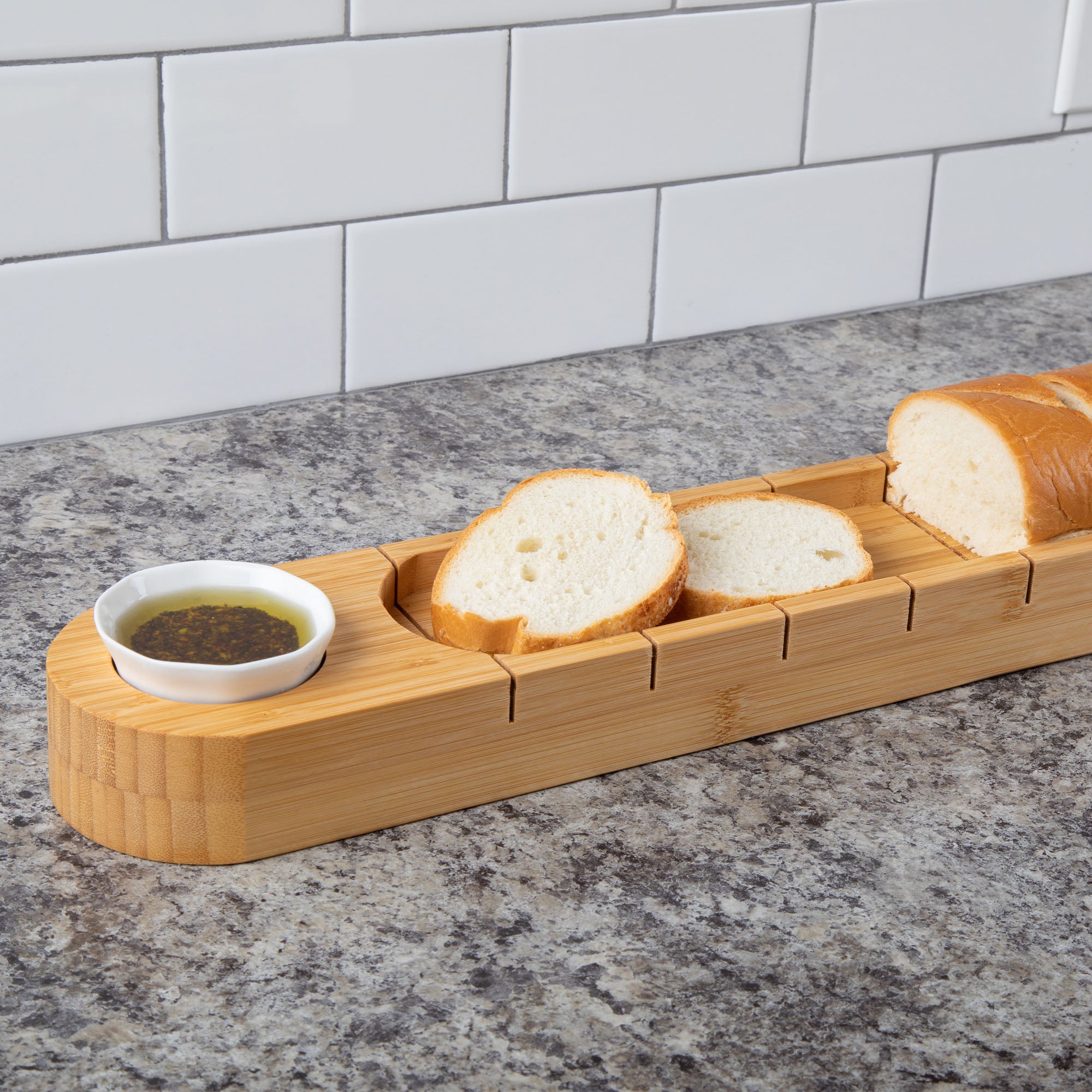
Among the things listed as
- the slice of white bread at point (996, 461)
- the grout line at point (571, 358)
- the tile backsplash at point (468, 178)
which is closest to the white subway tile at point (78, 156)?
the tile backsplash at point (468, 178)

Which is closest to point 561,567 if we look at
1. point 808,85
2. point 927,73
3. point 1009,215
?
point 808,85

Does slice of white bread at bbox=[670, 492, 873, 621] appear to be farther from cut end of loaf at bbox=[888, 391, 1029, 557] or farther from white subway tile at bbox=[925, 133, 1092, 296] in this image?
white subway tile at bbox=[925, 133, 1092, 296]

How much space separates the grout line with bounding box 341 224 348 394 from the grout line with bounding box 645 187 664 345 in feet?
1.08

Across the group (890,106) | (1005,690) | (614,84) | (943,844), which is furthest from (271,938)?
(890,106)

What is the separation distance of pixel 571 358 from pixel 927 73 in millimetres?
491

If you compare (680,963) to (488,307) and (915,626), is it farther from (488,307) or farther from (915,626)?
(488,307)

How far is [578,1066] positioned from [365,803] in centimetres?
22

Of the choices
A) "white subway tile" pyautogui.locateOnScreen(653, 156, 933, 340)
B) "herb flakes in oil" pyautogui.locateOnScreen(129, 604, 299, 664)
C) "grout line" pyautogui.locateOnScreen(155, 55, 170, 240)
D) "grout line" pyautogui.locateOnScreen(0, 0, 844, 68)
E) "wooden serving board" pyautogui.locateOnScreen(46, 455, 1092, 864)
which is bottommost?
"wooden serving board" pyautogui.locateOnScreen(46, 455, 1092, 864)

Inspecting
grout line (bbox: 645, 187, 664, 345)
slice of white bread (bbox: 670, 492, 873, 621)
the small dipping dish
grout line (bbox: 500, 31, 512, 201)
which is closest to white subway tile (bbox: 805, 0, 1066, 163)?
grout line (bbox: 645, 187, 664, 345)

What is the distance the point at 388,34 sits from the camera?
1.34 m

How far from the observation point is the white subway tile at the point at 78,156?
123 centimetres

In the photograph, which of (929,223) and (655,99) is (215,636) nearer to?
(655,99)

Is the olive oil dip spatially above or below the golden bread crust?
below

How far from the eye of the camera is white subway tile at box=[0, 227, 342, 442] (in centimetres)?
130
